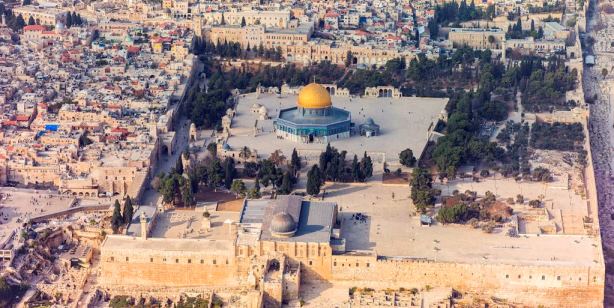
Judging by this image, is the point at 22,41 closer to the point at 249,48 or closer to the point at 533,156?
the point at 249,48

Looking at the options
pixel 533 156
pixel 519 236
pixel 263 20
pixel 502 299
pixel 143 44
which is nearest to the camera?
pixel 502 299

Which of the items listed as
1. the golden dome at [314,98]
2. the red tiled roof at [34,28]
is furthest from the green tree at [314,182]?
the red tiled roof at [34,28]

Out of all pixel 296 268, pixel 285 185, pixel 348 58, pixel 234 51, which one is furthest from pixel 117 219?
pixel 234 51

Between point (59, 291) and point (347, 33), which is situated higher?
point (347, 33)

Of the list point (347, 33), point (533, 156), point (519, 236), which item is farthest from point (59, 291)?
point (347, 33)

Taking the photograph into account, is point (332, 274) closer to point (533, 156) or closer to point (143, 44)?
point (533, 156)

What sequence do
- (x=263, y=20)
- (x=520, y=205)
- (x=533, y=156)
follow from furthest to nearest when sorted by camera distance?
(x=263, y=20)
(x=533, y=156)
(x=520, y=205)

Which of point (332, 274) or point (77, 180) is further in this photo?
point (77, 180)
